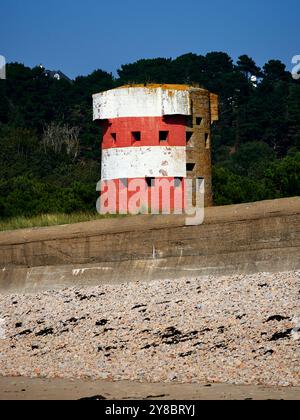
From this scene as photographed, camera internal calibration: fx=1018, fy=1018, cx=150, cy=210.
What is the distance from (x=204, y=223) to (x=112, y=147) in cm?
898

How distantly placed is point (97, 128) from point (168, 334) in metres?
61.8

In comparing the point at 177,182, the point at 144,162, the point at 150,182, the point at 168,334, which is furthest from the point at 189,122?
the point at 168,334

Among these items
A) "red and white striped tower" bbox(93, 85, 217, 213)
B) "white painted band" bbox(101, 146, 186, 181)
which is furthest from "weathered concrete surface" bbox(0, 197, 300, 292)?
"red and white striped tower" bbox(93, 85, 217, 213)

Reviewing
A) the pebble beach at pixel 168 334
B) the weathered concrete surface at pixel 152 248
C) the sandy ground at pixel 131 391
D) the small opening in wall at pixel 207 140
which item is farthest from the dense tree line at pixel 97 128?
the sandy ground at pixel 131 391

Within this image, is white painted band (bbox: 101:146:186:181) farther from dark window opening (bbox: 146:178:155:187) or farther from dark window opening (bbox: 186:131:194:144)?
dark window opening (bbox: 186:131:194:144)

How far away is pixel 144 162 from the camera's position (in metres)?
24.4

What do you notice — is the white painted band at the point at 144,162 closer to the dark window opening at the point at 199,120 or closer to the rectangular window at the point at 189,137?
the rectangular window at the point at 189,137

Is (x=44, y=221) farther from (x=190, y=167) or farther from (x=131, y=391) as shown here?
(x=131, y=391)

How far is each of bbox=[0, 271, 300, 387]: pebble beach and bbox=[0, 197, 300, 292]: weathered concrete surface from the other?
0.40m

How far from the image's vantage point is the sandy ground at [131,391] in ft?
33.1

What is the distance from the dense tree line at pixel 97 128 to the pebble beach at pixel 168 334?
3842 centimetres

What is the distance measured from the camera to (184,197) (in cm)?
2481

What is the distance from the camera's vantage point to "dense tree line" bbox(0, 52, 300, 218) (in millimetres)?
65562

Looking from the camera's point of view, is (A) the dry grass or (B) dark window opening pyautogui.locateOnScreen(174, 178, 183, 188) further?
(B) dark window opening pyautogui.locateOnScreen(174, 178, 183, 188)
